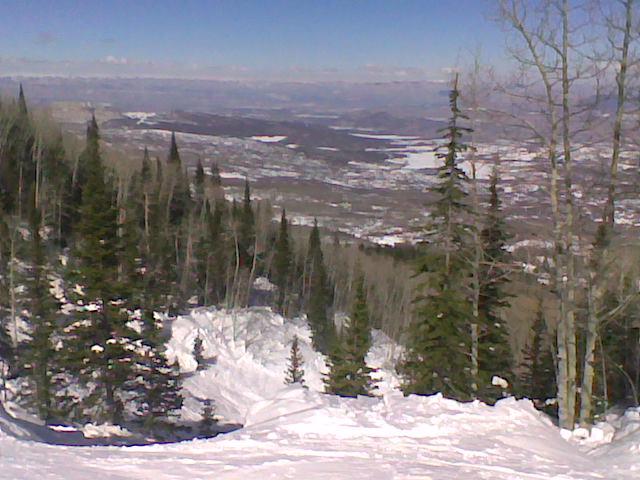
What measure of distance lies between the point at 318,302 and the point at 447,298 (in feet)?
102

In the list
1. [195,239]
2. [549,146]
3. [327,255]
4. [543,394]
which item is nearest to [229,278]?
[195,239]

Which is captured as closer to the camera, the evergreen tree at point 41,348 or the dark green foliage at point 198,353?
the evergreen tree at point 41,348

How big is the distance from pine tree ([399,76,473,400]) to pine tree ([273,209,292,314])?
32.7m

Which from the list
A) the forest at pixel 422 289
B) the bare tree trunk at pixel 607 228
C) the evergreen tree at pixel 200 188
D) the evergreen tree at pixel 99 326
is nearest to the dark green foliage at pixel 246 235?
the forest at pixel 422 289

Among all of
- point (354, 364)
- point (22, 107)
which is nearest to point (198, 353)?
point (354, 364)

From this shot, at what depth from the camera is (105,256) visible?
56.8ft

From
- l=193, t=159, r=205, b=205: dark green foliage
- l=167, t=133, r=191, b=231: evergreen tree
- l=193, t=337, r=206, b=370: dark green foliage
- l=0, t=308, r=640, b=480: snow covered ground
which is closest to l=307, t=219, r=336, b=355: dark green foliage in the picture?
l=193, t=337, r=206, b=370: dark green foliage

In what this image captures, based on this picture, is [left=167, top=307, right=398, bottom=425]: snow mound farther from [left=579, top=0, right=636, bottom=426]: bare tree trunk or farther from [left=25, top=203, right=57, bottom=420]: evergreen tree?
[left=579, top=0, right=636, bottom=426]: bare tree trunk

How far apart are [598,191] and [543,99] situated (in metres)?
1.64

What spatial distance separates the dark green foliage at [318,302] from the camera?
137 ft

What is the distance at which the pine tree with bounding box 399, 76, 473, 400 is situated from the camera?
50.2 feet

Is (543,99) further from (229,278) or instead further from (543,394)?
(229,278)

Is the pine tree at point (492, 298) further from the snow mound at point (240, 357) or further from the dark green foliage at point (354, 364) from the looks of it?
the snow mound at point (240, 357)

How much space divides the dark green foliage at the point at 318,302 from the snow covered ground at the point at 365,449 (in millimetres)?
28388
